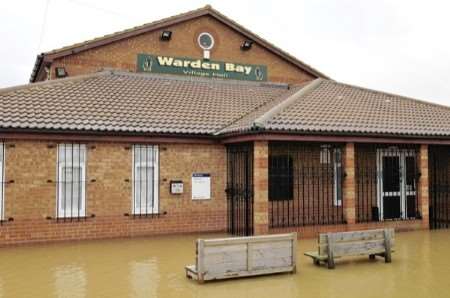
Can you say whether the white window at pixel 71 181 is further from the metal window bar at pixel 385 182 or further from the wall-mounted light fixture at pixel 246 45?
the wall-mounted light fixture at pixel 246 45

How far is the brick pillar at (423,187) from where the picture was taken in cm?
1408

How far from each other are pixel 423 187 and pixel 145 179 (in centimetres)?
786

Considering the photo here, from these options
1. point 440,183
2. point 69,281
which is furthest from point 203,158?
point 440,183

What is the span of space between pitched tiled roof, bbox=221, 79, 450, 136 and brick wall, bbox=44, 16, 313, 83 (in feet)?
12.5

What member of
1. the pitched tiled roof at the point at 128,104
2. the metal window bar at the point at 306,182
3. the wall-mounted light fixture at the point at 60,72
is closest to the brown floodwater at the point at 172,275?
the metal window bar at the point at 306,182

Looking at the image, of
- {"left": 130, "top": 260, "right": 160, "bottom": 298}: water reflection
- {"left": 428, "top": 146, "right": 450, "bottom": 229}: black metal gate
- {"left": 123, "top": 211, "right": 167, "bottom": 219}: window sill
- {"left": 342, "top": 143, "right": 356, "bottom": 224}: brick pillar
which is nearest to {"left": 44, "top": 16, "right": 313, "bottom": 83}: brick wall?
{"left": 123, "top": 211, "right": 167, "bottom": 219}: window sill

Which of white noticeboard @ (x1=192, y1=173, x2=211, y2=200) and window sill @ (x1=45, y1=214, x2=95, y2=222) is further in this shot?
white noticeboard @ (x1=192, y1=173, x2=211, y2=200)

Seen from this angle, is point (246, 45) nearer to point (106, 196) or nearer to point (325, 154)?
point (325, 154)

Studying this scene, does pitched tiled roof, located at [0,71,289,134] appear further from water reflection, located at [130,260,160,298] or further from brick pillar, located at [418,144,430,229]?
brick pillar, located at [418,144,430,229]

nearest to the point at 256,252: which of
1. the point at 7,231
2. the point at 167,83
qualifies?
the point at 7,231

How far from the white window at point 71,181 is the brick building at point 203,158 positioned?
25mm

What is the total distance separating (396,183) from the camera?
15.2 m

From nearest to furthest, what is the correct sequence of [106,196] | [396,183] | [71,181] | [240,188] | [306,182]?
1. [71,181]
2. [106,196]
3. [240,188]
4. [306,182]
5. [396,183]

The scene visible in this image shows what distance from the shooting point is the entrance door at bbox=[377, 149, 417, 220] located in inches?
587
